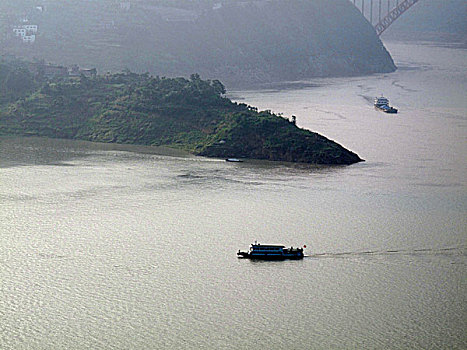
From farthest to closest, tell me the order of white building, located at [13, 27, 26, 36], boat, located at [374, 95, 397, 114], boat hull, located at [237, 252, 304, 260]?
white building, located at [13, 27, 26, 36]
boat, located at [374, 95, 397, 114]
boat hull, located at [237, 252, 304, 260]


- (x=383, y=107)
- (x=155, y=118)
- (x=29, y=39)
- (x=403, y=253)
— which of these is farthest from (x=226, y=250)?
(x=29, y=39)

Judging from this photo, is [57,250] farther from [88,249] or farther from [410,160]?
[410,160]

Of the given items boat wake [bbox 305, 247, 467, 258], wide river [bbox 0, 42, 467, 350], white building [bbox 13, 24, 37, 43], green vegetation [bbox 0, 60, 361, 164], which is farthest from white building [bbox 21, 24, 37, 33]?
boat wake [bbox 305, 247, 467, 258]

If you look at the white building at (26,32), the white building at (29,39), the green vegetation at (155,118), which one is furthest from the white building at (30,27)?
the green vegetation at (155,118)

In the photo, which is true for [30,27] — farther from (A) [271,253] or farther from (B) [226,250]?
(A) [271,253]

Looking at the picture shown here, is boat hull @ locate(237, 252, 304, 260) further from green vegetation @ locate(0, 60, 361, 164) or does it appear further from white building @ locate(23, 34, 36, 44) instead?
white building @ locate(23, 34, 36, 44)

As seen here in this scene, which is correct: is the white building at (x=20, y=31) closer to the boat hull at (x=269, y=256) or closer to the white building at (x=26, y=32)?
the white building at (x=26, y=32)
